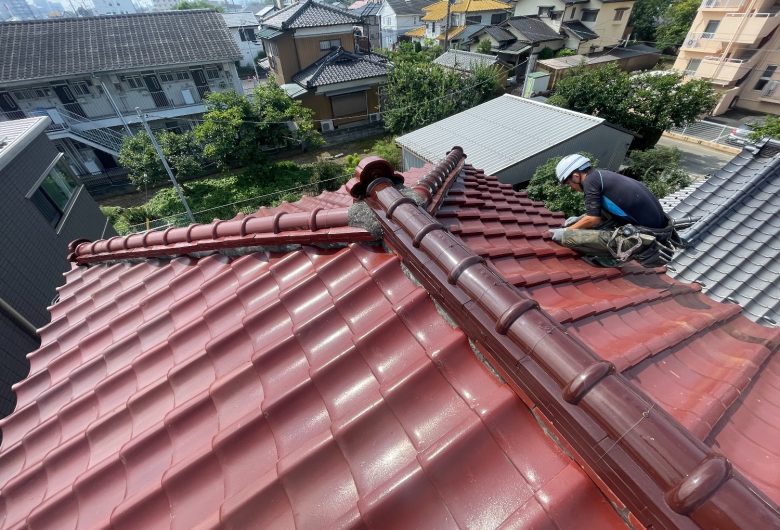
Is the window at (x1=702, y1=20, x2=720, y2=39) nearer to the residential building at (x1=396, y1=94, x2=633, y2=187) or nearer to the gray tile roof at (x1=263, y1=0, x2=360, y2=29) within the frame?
the residential building at (x1=396, y1=94, x2=633, y2=187)

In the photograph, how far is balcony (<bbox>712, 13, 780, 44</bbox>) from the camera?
24.8m

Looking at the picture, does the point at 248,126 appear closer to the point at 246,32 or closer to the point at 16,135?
the point at 16,135

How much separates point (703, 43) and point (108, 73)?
44791mm

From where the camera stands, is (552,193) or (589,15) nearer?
(552,193)

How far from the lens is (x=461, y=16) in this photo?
133 feet

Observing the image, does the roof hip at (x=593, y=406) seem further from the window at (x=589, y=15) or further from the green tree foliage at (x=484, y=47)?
the window at (x=589, y=15)

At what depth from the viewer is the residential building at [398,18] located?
44438 millimetres

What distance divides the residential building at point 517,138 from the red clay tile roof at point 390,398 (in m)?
10.8

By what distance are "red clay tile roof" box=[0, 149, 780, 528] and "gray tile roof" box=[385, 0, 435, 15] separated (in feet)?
171

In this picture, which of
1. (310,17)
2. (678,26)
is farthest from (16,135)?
(678,26)

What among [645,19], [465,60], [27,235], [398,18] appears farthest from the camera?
[398,18]

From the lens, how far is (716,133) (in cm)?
2261

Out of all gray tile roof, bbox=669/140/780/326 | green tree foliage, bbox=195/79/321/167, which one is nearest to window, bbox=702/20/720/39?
gray tile roof, bbox=669/140/780/326

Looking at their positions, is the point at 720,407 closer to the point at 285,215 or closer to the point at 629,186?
the point at 629,186
